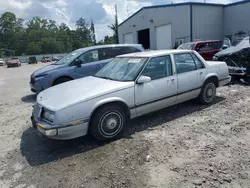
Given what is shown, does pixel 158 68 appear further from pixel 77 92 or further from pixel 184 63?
pixel 77 92

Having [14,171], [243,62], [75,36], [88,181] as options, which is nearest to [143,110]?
[88,181]

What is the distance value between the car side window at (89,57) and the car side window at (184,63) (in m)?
3.70

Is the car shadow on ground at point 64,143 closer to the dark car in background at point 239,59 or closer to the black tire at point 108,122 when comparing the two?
the black tire at point 108,122

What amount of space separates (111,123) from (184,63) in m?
2.36

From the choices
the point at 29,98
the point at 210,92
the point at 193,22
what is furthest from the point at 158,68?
the point at 193,22

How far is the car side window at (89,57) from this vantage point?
7.74 metres

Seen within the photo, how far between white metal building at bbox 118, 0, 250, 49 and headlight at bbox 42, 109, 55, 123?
1992 centimetres

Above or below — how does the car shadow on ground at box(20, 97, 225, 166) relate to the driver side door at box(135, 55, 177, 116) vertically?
below

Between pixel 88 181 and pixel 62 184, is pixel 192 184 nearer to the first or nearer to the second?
pixel 88 181

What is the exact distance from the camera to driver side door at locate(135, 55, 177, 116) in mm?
4297

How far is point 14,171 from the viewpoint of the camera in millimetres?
3279

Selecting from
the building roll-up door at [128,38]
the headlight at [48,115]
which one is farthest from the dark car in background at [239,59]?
the building roll-up door at [128,38]

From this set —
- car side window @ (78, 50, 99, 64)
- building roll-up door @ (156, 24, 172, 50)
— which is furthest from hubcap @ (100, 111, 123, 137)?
building roll-up door @ (156, 24, 172, 50)

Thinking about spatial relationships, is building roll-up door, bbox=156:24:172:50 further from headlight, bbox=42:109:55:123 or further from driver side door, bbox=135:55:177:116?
headlight, bbox=42:109:55:123
